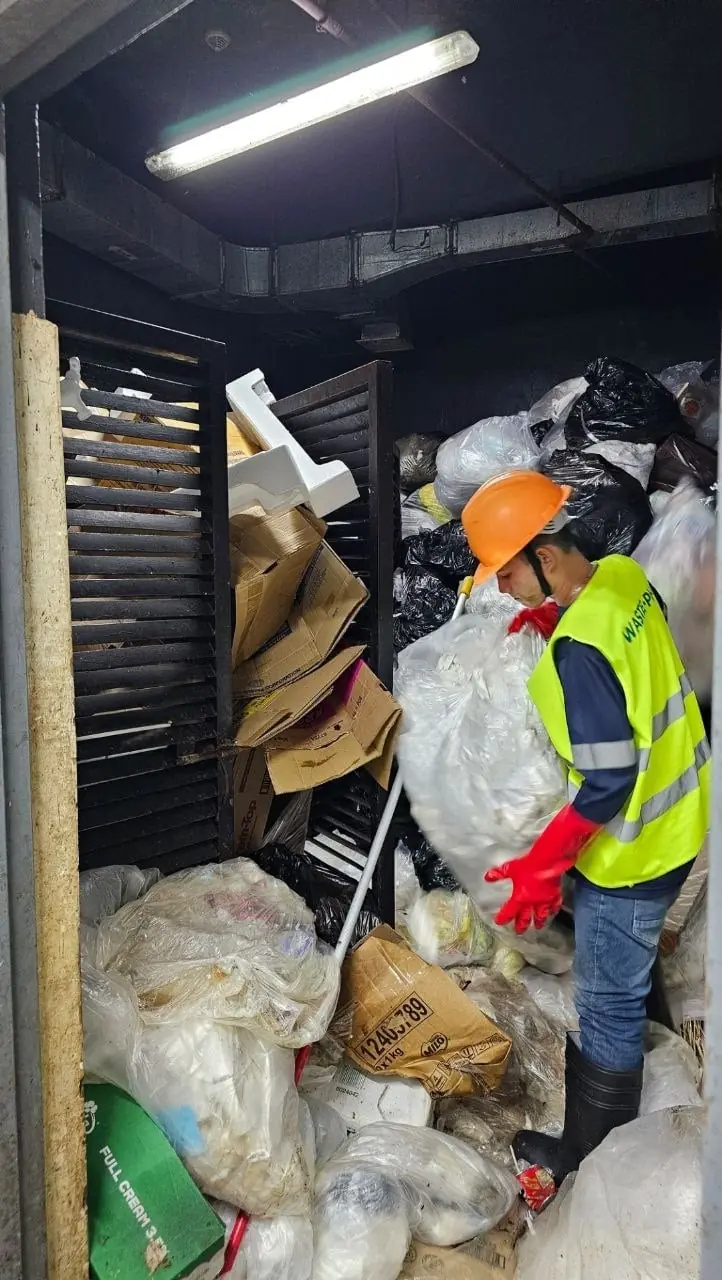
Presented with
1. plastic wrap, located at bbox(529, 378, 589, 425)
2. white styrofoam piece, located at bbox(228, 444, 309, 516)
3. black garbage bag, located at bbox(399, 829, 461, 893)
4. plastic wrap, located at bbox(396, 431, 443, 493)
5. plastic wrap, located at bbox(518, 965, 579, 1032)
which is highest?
plastic wrap, located at bbox(529, 378, 589, 425)

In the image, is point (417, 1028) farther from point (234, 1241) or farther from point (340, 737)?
point (340, 737)

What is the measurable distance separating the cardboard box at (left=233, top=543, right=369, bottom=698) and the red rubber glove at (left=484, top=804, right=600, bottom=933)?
2.72 feet

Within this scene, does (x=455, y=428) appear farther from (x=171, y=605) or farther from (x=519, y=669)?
(x=171, y=605)

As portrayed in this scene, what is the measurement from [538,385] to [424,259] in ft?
3.19

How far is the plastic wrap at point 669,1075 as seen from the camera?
1.80m

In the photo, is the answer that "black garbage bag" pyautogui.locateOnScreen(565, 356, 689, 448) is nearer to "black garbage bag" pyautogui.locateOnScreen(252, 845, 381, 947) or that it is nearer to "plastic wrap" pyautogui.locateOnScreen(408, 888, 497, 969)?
"plastic wrap" pyautogui.locateOnScreen(408, 888, 497, 969)

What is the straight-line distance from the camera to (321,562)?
90.7 inches

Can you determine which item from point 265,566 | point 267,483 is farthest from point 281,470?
point 265,566

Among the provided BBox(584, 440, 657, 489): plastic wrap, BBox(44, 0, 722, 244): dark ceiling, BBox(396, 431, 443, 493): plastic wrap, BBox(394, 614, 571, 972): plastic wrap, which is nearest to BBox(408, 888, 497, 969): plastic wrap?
BBox(394, 614, 571, 972): plastic wrap

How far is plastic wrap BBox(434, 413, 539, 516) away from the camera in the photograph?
10.6 ft

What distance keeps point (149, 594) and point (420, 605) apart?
1.72 meters

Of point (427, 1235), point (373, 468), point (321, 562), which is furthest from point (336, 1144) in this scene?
point (373, 468)

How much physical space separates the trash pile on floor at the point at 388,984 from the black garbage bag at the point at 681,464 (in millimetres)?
12

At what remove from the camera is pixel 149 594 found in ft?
5.82
